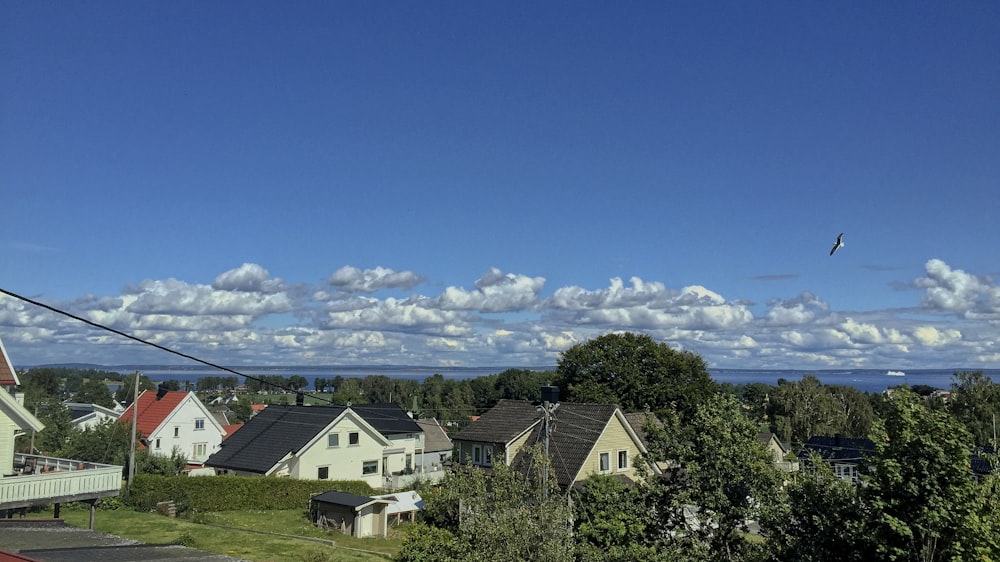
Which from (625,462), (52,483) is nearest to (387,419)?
(625,462)

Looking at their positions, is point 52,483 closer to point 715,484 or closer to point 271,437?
point 715,484

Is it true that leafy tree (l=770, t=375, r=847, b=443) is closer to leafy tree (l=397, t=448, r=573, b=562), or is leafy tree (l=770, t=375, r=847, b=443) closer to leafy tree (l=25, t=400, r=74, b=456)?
leafy tree (l=25, t=400, r=74, b=456)

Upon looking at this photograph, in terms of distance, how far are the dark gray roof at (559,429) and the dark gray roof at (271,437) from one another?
12.7 metres

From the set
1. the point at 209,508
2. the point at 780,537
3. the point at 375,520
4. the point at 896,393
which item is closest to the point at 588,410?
the point at 375,520

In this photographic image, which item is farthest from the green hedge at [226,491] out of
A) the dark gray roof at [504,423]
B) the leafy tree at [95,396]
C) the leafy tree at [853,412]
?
the leafy tree at [95,396]

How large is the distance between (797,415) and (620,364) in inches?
1651

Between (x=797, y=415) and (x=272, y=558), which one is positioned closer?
(x=272, y=558)

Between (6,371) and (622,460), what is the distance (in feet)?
106

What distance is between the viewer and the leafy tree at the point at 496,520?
52.9ft

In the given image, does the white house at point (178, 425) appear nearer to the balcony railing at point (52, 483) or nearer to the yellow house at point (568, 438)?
the yellow house at point (568, 438)

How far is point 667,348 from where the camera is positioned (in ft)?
215

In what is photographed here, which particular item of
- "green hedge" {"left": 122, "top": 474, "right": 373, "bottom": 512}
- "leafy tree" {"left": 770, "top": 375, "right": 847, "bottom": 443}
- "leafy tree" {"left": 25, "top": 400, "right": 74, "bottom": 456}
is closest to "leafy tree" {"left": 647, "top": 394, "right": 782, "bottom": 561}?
"green hedge" {"left": 122, "top": 474, "right": 373, "bottom": 512}

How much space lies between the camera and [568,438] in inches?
1604

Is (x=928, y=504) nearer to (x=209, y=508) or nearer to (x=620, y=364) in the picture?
(x=209, y=508)
